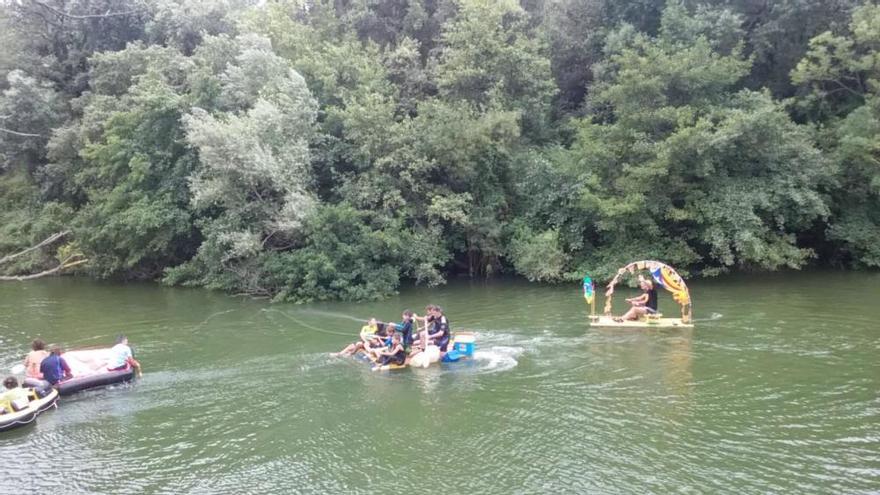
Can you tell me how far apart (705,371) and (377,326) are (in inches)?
331

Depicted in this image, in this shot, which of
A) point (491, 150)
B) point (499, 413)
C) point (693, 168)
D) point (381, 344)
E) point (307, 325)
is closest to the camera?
point (499, 413)

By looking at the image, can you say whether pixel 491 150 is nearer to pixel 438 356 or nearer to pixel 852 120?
pixel 438 356

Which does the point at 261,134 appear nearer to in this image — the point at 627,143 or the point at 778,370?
the point at 627,143

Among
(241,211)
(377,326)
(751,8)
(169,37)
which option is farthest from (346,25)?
(377,326)

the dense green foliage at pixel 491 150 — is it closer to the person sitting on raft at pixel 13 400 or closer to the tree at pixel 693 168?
the tree at pixel 693 168

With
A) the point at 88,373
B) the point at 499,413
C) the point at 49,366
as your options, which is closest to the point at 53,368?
the point at 49,366

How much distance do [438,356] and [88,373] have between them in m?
8.57

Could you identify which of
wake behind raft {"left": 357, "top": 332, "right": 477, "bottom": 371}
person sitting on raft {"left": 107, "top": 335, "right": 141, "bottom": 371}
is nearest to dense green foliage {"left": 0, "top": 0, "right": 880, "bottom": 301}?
wake behind raft {"left": 357, "top": 332, "right": 477, "bottom": 371}

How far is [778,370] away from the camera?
1516cm

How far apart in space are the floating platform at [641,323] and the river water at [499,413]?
34cm

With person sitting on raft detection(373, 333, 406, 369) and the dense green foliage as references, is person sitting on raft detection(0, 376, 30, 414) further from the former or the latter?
the dense green foliage

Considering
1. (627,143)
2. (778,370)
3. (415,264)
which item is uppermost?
(627,143)

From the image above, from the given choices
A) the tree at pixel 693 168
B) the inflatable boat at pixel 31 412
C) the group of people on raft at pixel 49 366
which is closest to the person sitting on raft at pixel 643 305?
the tree at pixel 693 168

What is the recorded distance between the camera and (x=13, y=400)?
13.7 m
